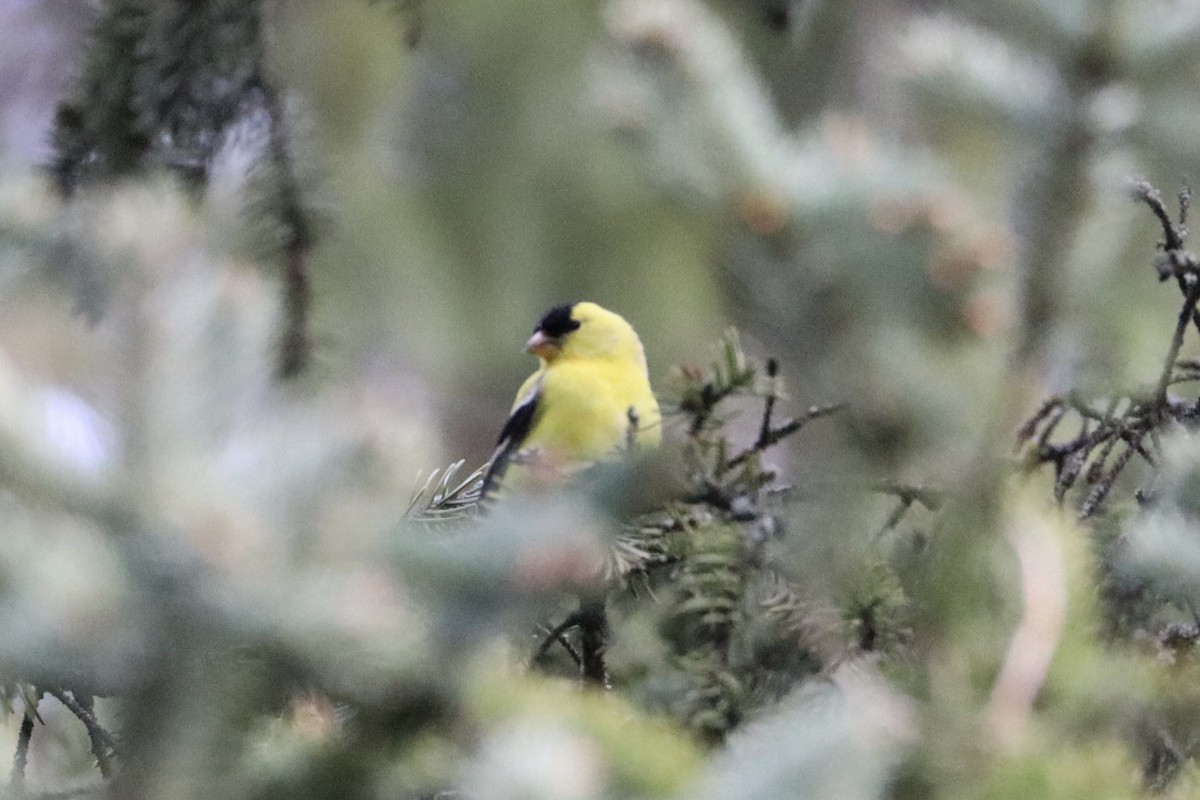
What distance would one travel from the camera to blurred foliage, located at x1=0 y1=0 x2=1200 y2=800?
517 mm

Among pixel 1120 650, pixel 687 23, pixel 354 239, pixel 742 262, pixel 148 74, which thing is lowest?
pixel 1120 650

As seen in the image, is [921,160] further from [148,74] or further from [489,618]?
Result: [148,74]

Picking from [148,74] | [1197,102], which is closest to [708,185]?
[1197,102]

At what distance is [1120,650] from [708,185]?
0.39m

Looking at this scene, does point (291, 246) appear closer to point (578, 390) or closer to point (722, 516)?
point (722, 516)

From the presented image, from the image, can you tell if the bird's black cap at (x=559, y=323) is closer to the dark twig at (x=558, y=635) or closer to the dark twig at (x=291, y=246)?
the dark twig at (x=291, y=246)

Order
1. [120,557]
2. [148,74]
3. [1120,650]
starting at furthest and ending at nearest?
[148,74], [1120,650], [120,557]

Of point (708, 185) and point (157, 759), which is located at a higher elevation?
point (708, 185)

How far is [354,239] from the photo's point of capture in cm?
299

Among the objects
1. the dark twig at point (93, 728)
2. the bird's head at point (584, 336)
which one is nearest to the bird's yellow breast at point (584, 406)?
the bird's head at point (584, 336)

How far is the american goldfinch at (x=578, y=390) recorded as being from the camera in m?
2.10

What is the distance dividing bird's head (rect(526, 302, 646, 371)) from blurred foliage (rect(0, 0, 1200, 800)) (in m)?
1.41

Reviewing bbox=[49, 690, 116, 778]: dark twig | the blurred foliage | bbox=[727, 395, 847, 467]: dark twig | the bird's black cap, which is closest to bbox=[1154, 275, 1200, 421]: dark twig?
the blurred foliage

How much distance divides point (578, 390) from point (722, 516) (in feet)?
4.36
